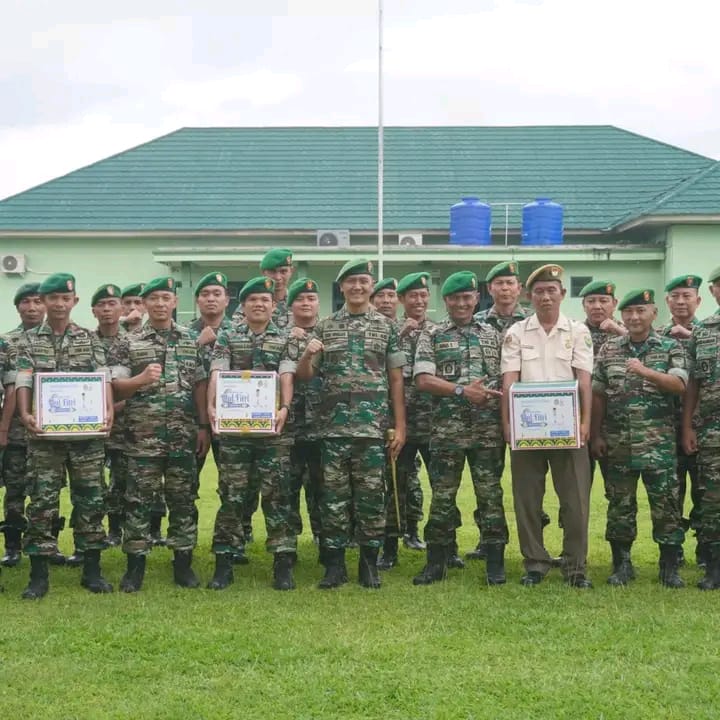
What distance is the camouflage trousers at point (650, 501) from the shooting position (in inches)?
248

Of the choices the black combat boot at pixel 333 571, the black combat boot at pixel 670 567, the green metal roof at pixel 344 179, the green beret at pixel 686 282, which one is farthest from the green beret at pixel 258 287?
the green metal roof at pixel 344 179

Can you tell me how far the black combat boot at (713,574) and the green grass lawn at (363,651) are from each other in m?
0.10

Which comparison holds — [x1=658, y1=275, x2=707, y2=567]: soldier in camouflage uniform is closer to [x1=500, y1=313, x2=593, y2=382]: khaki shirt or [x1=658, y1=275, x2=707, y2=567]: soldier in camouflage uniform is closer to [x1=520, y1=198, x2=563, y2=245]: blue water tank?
[x1=500, y1=313, x2=593, y2=382]: khaki shirt

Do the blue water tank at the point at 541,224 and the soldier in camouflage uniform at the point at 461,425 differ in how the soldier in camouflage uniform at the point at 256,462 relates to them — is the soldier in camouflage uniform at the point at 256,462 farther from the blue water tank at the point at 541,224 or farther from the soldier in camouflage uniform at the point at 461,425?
the blue water tank at the point at 541,224

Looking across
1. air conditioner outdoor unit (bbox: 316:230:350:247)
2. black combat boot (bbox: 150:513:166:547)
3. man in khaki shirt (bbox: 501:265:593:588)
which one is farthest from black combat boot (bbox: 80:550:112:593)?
air conditioner outdoor unit (bbox: 316:230:350:247)

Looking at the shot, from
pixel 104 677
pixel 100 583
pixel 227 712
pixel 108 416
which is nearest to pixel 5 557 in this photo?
pixel 100 583

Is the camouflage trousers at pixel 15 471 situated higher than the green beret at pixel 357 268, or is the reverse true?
the green beret at pixel 357 268

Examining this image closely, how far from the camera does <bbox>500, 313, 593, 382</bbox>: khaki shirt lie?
6297 millimetres

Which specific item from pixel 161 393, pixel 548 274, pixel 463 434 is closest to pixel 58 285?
pixel 161 393

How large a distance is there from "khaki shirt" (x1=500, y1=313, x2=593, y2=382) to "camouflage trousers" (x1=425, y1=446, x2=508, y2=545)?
0.55 metres

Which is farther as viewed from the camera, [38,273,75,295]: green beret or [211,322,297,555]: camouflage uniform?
[211,322,297,555]: camouflage uniform

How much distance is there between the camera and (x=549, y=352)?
6.31 metres

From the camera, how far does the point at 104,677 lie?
4617 mm

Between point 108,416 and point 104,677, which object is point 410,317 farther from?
point 104,677
